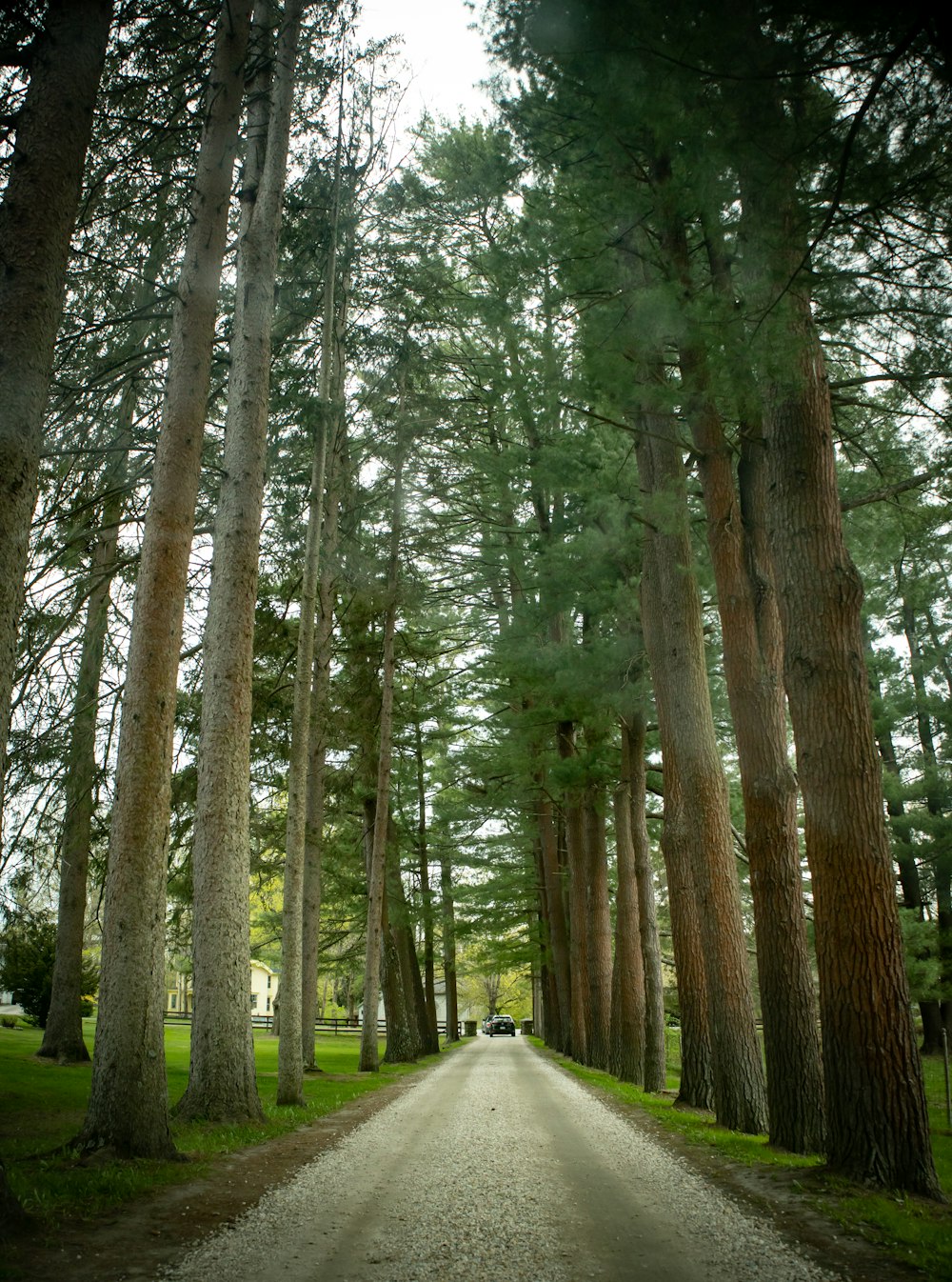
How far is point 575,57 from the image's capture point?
6.07m

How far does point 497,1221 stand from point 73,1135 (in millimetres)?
3796

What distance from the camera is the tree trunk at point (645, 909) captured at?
13.6m

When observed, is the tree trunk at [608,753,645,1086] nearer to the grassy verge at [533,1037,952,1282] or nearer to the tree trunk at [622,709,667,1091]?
the tree trunk at [622,709,667,1091]

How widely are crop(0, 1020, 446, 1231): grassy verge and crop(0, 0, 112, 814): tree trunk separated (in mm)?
2396

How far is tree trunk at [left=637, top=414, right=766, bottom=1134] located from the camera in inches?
334

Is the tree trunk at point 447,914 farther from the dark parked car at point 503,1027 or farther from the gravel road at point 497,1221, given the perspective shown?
the dark parked car at point 503,1027

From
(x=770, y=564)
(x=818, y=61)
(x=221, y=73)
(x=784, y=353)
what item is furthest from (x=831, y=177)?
(x=221, y=73)

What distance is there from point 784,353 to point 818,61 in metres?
1.80

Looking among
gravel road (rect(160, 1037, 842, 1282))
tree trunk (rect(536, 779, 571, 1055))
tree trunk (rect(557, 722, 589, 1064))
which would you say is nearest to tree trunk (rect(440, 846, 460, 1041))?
tree trunk (rect(536, 779, 571, 1055))

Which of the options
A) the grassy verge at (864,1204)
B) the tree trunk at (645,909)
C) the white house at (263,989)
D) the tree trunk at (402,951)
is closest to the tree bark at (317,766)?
the tree trunk at (402,951)

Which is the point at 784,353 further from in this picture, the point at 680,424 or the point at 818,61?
the point at 680,424

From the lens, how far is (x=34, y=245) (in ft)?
16.0

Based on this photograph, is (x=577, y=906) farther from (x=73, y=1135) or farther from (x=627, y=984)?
(x=73, y=1135)

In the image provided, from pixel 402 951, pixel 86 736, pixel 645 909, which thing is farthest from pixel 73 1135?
pixel 402 951
